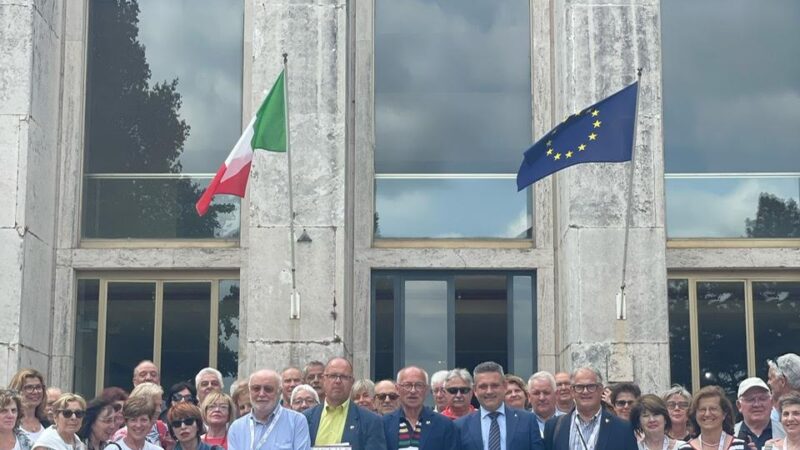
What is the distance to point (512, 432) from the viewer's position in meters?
11.8

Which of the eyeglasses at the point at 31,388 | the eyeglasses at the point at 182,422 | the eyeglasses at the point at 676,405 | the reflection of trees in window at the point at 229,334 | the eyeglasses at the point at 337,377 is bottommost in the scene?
the eyeglasses at the point at 182,422

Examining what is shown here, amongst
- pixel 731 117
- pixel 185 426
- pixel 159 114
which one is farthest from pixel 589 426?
pixel 159 114

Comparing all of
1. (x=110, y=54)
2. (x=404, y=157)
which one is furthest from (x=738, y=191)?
(x=110, y=54)

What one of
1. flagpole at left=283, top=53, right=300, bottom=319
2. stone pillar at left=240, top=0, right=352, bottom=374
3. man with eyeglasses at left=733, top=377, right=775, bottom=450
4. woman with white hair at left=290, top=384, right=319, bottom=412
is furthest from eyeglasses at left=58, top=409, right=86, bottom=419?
flagpole at left=283, top=53, right=300, bottom=319

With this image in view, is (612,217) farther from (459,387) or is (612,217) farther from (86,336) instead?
(86,336)

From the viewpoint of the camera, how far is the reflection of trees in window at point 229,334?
1814 centimetres

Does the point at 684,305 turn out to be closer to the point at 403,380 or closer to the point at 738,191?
the point at 738,191

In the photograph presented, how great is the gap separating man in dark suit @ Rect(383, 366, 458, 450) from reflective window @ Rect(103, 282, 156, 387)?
285 inches

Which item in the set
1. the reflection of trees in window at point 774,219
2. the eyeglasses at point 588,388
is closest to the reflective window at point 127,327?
the eyeglasses at point 588,388

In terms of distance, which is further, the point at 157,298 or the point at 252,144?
the point at 157,298

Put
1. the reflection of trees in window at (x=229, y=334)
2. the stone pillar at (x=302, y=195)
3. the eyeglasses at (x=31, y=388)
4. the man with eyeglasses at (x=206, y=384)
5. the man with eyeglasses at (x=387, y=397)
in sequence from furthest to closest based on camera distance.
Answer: the reflection of trees in window at (x=229, y=334) → the stone pillar at (x=302, y=195) → the man with eyeglasses at (x=206, y=384) → the man with eyeglasses at (x=387, y=397) → the eyeglasses at (x=31, y=388)

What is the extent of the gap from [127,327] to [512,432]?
803cm

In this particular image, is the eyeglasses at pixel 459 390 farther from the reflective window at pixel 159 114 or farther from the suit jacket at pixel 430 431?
Answer: the reflective window at pixel 159 114

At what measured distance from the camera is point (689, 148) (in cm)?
1853
